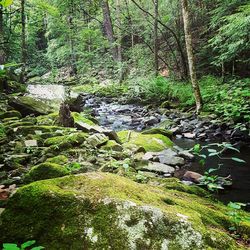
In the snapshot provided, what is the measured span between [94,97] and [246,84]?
9.86 metres

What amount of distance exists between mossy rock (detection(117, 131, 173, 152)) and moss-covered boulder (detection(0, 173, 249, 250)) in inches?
182

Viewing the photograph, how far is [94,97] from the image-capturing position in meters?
→ 19.1

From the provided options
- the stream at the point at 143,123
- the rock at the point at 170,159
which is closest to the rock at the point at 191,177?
the stream at the point at 143,123

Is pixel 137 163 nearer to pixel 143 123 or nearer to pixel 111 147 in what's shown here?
pixel 111 147

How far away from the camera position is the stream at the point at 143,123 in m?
5.30

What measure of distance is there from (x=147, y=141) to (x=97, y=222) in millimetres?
5686

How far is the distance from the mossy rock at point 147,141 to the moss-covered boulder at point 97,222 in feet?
15.1

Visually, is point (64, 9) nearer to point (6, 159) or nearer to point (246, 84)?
point (246, 84)

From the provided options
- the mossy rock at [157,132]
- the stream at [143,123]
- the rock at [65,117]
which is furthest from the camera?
the mossy rock at [157,132]

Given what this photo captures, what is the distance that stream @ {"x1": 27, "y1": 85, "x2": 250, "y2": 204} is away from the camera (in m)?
5.30

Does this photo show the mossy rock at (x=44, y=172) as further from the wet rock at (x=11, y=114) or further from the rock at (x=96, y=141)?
the wet rock at (x=11, y=114)

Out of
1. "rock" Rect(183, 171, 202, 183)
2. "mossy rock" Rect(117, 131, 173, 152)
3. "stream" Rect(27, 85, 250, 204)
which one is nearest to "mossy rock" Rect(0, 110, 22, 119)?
"stream" Rect(27, 85, 250, 204)

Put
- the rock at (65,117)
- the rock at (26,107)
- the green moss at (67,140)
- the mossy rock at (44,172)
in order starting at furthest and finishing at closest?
the rock at (26,107)
the rock at (65,117)
the green moss at (67,140)
the mossy rock at (44,172)

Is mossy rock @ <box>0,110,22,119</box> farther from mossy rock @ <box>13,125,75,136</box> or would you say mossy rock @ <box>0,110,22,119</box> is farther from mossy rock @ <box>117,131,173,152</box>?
mossy rock @ <box>117,131,173,152</box>
